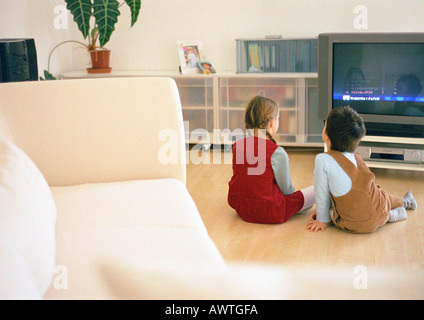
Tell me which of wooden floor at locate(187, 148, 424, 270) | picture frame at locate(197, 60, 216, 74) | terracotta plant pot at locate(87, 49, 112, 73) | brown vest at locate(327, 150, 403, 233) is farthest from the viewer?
terracotta plant pot at locate(87, 49, 112, 73)

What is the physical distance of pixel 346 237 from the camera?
2473 mm

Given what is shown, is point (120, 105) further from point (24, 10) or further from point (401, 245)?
point (24, 10)

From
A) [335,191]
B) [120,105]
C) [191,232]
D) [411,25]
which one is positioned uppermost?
[411,25]

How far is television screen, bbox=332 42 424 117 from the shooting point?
3244 millimetres

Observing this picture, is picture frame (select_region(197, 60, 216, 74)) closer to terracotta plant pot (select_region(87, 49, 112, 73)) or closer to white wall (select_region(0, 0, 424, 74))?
white wall (select_region(0, 0, 424, 74))

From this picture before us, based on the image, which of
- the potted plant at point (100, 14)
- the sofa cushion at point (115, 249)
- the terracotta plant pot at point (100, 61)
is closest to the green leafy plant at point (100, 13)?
the potted plant at point (100, 14)

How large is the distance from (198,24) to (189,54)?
0.31 metres

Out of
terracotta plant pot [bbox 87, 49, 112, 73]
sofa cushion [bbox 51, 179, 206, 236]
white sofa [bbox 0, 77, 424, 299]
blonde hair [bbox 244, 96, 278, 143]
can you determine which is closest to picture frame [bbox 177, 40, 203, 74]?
terracotta plant pot [bbox 87, 49, 112, 73]

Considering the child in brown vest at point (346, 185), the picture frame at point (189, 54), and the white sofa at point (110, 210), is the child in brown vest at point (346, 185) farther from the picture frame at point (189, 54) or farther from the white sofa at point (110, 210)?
the picture frame at point (189, 54)

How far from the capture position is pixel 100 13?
4109 mm

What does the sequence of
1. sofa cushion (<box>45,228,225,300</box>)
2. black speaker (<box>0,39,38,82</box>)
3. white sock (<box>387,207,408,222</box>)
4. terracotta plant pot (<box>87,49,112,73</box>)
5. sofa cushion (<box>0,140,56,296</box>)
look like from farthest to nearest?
terracotta plant pot (<box>87,49,112,73</box>)
black speaker (<box>0,39,38,82</box>)
white sock (<box>387,207,408,222</box>)
sofa cushion (<box>45,228,225,300</box>)
sofa cushion (<box>0,140,56,296</box>)

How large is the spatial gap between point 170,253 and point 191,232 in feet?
0.54

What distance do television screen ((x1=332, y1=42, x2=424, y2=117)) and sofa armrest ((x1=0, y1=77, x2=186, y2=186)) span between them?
1.74 meters
